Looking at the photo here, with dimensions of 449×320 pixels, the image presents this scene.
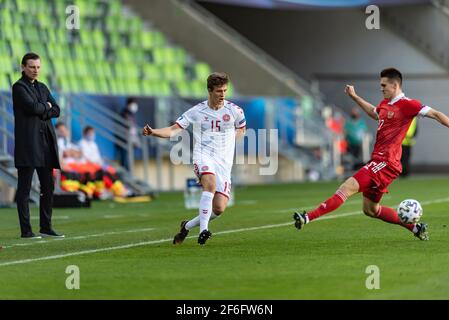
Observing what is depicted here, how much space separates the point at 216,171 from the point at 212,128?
0.49 metres

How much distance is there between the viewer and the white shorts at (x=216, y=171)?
13.6m

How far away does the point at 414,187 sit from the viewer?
2877 centimetres

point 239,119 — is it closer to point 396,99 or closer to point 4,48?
point 396,99

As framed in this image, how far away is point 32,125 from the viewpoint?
1509cm

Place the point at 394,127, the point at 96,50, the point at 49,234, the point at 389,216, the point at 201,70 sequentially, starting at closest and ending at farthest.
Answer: the point at 394,127 < the point at 389,216 < the point at 49,234 < the point at 96,50 < the point at 201,70

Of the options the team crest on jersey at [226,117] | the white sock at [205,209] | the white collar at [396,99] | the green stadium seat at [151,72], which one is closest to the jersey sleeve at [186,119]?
the team crest on jersey at [226,117]

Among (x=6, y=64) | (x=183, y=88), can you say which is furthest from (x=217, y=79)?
(x=183, y=88)

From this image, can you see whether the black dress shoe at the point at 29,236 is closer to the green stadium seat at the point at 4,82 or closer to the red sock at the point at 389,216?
the red sock at the point at 389,216

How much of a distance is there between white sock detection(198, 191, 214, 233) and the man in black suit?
8.33ft

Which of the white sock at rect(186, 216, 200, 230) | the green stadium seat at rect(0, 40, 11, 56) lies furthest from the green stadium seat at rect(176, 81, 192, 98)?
the white sock at rect(186, 216, 200, 230)

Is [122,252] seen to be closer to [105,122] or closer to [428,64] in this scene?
[105,122]

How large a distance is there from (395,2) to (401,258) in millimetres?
29772

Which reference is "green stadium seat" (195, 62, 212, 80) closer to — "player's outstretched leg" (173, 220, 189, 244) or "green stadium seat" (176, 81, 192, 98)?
"green stadium seat" (176, 81, 192, 98)

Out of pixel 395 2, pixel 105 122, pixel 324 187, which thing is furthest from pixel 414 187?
pixel 395 2
